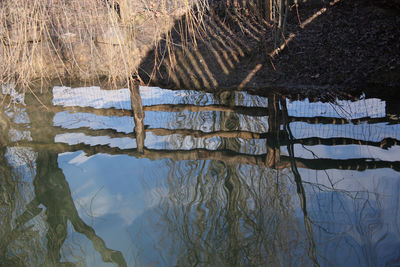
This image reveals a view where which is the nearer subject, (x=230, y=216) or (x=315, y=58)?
(x=230, y=216)

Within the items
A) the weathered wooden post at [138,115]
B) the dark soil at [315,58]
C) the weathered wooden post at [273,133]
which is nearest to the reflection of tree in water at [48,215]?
the weathered wooden post at [138,115]

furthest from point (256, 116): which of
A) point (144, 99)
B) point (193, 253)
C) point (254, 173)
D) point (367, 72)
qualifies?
point (193, 253)

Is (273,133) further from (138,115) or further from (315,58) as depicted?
(315,58)

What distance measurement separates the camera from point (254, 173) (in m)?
3.90

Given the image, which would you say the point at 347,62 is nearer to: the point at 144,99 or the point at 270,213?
the point at 144,99

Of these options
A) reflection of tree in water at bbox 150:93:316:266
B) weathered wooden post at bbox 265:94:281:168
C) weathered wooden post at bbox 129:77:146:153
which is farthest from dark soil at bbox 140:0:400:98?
reflection of tree in water at bbox 150:93:316:266

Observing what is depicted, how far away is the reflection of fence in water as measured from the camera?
414 centimetres

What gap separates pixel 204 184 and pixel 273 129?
140cm

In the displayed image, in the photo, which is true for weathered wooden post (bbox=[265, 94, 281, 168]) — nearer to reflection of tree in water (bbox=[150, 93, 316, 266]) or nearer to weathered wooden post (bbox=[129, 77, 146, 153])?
reflection of tree in water (bbox=[150, 93, 316, 266])

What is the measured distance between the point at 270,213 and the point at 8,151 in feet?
10.5

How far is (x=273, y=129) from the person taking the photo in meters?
4.72

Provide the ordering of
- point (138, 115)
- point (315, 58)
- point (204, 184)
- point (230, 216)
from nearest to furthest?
point (230, 216) < point (204, 184) < point (138, 115) < point (315, 58)

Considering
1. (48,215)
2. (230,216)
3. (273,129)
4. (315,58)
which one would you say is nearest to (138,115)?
(273,129)

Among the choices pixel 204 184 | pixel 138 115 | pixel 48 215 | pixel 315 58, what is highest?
pixel 315 58
